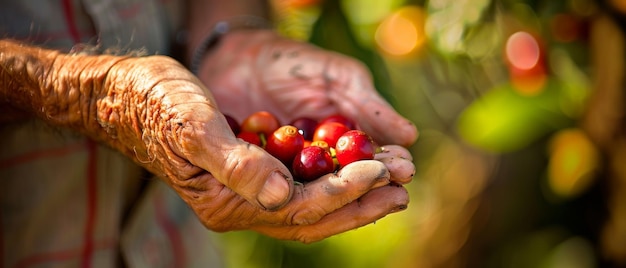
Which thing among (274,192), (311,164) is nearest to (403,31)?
(311,164)

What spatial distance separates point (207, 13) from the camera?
6.89 feet

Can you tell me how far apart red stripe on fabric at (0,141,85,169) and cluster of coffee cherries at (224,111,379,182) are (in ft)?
1.18

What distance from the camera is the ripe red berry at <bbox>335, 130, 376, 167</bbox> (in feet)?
5.24

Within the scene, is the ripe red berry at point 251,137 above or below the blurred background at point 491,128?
above

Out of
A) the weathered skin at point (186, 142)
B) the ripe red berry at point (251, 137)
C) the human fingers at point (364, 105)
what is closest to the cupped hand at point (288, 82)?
the human fingers at point (364, 105)

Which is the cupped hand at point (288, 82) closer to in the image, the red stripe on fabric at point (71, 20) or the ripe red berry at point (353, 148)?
the ripe red berry at point (353, 148)

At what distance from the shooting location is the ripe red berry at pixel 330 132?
1.77 metres

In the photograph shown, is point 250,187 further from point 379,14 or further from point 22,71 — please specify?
point 379,14

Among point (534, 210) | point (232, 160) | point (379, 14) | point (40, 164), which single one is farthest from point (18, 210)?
point (534, 210)

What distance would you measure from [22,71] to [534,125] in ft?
7.43

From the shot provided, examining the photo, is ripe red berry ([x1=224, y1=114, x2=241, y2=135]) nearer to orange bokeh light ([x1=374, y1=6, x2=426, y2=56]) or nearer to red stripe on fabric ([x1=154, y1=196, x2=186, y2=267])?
red stripe on fabric ([x1=154, y1=196, x2=186, y2=267])

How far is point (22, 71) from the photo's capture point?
1.55 m

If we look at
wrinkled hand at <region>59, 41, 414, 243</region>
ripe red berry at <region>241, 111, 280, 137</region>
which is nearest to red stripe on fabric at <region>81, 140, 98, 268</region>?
wrinkled hand at <region>59, 41, 414, 243</region>

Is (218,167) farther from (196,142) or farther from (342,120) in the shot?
(342,120)
